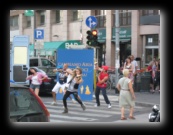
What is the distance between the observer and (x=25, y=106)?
14.9ft

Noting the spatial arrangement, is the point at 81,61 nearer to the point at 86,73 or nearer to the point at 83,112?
the point at 86,73

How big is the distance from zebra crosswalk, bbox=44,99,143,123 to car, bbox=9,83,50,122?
576 cm

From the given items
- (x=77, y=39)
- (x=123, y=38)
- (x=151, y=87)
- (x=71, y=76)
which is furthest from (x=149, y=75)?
(x=77, y=39)

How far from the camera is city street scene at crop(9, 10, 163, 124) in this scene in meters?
5.50

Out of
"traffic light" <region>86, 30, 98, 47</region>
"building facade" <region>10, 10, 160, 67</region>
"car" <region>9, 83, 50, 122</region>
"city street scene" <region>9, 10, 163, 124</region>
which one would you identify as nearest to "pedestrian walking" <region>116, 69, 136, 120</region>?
"city street scene" <region>9, 10, 163, 124</region>

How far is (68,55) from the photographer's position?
15.6m

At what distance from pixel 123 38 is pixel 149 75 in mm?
9665

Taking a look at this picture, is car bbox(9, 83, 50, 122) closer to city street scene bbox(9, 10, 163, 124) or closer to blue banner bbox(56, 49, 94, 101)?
city street scene bbox(9, 10, 163, 124)

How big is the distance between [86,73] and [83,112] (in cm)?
324

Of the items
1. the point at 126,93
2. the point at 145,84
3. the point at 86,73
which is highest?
the point at 86,73

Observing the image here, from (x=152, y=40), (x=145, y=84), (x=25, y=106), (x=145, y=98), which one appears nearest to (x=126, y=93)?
(x=145, y=98)
